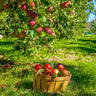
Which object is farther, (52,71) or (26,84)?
(26,84)

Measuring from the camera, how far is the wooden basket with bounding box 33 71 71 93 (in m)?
2.30

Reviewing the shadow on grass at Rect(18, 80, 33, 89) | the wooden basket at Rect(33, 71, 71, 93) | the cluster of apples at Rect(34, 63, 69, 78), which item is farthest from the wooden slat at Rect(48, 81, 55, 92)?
the shadow on grass at Rect(18, 80, 33, 89)

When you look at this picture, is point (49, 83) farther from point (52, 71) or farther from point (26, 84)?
point (26, 84)

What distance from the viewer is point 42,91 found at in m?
2.47

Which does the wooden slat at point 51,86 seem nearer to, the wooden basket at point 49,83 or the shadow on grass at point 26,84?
the wooden basket at point 49,83

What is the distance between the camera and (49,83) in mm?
2352

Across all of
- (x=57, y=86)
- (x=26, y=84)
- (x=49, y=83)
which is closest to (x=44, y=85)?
(x=49, y=83)

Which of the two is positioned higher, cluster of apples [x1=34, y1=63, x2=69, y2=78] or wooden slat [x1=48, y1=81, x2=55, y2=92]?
cluster of apples [x1=34, y1=63, x2=69, y2=78]

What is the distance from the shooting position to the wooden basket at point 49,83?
7.56 feet

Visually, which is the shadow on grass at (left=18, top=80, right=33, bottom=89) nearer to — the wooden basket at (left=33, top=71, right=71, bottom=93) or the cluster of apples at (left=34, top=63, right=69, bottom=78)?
the wooden basket at (left=33, top=71, right=71, bottom=93)

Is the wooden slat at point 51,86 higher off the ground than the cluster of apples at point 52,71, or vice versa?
the cluster of apples at point 52,71

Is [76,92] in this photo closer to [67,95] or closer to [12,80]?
[67,95]

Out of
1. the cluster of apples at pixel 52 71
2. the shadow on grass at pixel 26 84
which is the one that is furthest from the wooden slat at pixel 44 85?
the shadow on grass at pixel 26 84

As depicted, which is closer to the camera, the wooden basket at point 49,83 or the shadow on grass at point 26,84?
the wooden basket at point 49,83
